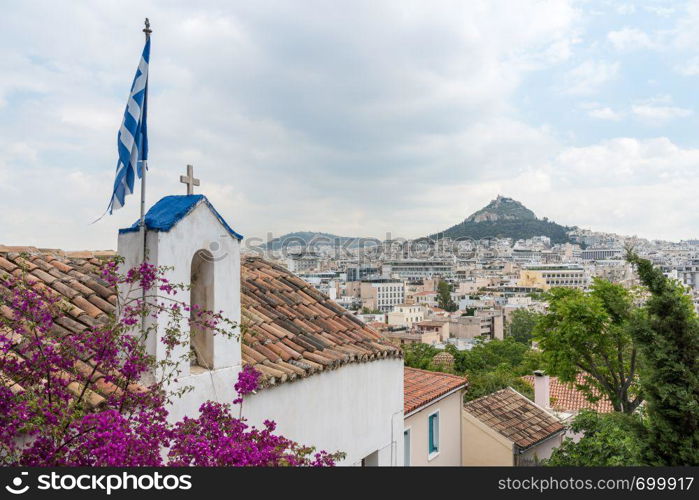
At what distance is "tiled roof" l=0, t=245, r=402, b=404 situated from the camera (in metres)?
5.45

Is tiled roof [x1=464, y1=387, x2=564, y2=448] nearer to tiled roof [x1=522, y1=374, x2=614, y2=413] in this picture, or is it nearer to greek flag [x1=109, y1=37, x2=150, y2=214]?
tiled roof [x1=522, y1=374, x2=614, y2=413]

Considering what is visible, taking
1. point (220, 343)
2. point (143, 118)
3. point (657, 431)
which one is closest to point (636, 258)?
point (657, 431)

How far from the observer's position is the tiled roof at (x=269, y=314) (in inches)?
214

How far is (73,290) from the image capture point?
5.55 m

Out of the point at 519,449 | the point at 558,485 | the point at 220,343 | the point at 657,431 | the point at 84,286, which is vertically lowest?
the point at 519,449

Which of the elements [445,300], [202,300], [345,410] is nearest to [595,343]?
[345,410]

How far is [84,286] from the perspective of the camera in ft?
18.8

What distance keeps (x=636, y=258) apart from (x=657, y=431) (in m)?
2.58

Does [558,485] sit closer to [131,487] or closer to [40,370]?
[131,487]

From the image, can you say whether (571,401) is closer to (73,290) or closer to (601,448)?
(601,448)

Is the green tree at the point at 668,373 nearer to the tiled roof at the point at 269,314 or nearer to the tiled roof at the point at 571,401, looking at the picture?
the tiled roof at the point at 269,314

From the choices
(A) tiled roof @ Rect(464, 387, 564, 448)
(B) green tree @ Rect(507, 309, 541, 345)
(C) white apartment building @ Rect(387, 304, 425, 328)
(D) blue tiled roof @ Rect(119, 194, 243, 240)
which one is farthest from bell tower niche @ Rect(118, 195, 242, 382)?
(C) white apartment building @ Rect(387, 304, 425, 328)

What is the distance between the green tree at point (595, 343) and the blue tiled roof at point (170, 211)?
16123 millimetres

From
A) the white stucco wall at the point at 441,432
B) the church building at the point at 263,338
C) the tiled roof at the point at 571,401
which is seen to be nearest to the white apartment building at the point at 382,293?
the tiled roof at the point at 571,401
